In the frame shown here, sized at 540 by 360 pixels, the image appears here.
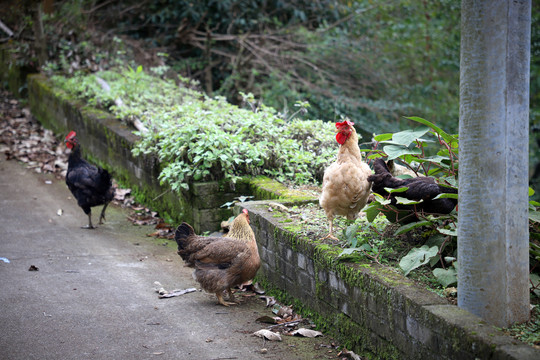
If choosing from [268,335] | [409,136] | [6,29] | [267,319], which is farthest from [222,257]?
[6,29]

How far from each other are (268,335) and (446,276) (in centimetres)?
144

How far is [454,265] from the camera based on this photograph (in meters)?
3.78

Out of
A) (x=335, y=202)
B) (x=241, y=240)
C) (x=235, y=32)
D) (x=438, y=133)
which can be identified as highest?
(x=235, y=32)

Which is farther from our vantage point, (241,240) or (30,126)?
(30,126)

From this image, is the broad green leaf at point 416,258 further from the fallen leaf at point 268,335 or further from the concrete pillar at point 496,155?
the fallen leaf at point 268,335

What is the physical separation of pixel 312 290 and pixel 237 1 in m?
10.9

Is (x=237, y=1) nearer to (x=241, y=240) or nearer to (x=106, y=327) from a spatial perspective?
→ (x=241, y=240)

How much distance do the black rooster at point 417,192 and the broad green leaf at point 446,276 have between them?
21.9 inches

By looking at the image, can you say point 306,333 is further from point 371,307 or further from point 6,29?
point 6,29

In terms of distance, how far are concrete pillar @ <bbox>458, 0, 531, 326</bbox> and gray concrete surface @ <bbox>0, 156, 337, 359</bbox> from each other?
1.39 metres

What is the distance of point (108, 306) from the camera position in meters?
4.96

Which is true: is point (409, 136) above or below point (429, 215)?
above

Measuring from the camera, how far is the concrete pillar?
10.1ft

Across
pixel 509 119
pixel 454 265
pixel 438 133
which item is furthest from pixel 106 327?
pixel 509 119
